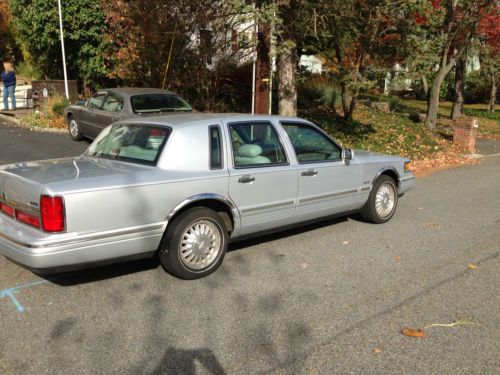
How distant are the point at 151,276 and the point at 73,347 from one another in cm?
134

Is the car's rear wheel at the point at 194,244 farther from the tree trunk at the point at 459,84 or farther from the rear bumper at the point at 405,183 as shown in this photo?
the tree trunk at the point at 459,84

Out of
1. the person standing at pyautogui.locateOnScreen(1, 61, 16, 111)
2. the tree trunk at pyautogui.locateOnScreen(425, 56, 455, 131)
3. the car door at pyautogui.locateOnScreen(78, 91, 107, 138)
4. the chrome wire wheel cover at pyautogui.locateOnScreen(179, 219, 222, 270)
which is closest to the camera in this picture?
the chrome wire wheel cover at pyautogui.locateOnScreen(179, 219, 222, 270)

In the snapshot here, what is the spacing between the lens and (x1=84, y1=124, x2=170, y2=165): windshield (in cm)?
479

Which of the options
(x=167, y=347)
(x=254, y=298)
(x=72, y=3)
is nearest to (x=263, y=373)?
(x=167, y=347)

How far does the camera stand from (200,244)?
15.4 ft

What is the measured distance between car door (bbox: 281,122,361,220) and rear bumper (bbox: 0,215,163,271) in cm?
189

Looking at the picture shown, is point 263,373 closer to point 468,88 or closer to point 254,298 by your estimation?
point 254,298

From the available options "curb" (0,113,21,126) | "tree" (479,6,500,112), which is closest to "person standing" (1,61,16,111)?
"curb" (0,113,21,126)

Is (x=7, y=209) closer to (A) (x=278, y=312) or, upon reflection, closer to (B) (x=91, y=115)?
(A) (x=278, y=312)

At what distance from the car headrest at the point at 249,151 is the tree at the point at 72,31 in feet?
45.2

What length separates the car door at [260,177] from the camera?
5016mm

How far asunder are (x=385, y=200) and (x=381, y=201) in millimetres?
91

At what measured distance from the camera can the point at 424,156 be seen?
13586 mm

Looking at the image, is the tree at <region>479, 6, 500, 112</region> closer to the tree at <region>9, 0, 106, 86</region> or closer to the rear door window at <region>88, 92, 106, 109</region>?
the tree at <region>9, 0, 106, 86</region>
